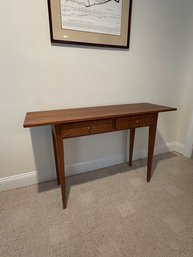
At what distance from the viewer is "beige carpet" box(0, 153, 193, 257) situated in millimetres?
1062

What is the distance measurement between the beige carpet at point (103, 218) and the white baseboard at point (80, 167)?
0.22 ft

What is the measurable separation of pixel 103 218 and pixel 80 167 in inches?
26.3

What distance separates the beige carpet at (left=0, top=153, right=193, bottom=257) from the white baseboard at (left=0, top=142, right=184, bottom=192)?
0.07 metres

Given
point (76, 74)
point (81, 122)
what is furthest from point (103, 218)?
point (76, 74)

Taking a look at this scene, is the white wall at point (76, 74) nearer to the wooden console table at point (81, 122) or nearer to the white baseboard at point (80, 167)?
the white baseboard at point (80, 167)

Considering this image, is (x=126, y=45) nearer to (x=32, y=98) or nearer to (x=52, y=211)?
(x=32, y=98)

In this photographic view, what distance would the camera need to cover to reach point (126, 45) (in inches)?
64.2

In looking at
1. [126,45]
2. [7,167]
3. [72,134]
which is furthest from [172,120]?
[7,167]

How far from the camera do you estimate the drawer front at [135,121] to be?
1.35 meters

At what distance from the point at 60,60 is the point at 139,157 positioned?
1.57 m

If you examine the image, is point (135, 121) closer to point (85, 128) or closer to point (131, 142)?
point (85, 128)

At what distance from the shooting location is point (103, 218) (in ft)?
4.23

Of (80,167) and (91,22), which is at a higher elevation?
(91,22)

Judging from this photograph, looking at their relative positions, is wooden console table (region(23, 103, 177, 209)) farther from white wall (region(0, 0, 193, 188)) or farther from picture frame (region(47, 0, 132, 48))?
picture frame (region(47, 0, 132, 48))
